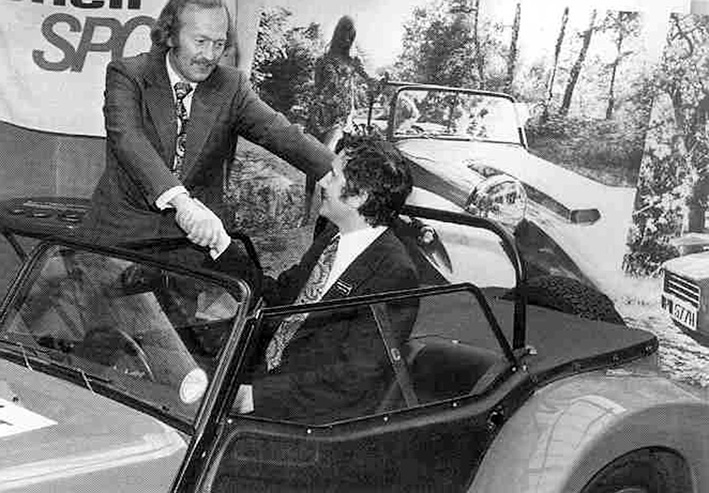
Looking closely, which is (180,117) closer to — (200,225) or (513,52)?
(200,225)

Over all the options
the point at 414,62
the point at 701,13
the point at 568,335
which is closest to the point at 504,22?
the point at 414,62

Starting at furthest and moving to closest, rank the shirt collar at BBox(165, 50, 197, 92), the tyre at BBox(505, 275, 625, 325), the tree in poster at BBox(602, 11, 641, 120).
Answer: the tree in poster at BBox(602, 11, 641, 120) → the shirt collar at BBox(165, 50, 197, 92) → the tyre at BBox(505, 275, 625, 325)

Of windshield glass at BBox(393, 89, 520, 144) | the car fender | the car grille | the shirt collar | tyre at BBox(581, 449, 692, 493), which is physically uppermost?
the shirt collar

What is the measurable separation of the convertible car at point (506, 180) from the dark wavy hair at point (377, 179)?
1.54m

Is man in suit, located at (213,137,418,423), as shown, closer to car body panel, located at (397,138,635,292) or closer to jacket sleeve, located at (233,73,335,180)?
jacket sleeve, located at (233,73,335,180)

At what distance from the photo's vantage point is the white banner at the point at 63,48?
15.7ft

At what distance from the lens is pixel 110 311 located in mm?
2658

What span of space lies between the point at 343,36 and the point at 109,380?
9.04ft

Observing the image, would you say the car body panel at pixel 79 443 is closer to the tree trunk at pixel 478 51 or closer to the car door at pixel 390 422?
the car door at pixel 390 422

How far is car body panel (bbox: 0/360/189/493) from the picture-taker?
2.12 metres

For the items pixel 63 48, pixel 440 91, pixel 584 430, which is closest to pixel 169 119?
pixel 63 48

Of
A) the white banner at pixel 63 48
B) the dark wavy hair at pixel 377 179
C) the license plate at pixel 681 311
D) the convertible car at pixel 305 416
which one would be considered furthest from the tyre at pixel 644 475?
the white banner at pixel 63 48

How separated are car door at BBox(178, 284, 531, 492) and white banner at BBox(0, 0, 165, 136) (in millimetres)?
2403

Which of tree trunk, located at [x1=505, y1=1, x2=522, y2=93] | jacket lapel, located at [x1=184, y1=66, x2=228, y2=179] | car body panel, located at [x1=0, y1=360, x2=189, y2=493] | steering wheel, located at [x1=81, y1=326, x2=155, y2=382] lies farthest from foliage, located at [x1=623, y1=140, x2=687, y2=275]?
car body panel, located at [x1=0, y1=360, x2=189, y2=493]
